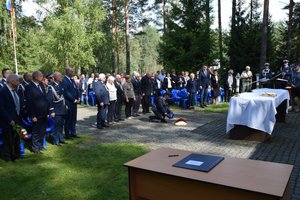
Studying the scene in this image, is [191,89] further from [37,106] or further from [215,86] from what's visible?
[37,106]

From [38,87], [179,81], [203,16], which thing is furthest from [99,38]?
[38,87]

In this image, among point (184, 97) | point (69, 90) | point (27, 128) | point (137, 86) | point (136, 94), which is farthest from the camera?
point (184, 97)

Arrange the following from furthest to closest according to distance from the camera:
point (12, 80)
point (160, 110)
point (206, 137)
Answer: point (160, 110)
point (206, 137)
point (12, 80)

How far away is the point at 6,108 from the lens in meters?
6.34

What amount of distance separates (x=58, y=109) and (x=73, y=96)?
2.59ft

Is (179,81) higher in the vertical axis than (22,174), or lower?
higher

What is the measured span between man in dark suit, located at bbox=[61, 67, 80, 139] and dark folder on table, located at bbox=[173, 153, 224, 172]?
6099mm

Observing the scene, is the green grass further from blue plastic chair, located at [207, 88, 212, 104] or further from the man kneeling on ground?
blue plastic chair, located at [207, 88, 212, 104]

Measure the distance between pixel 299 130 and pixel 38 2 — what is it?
29.8 metres

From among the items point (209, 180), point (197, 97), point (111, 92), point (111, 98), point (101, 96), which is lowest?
point (197, 97)

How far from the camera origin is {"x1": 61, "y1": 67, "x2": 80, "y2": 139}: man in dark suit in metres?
8.51

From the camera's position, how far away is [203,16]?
64.8 feet

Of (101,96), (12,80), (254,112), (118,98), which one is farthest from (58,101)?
(254,112)

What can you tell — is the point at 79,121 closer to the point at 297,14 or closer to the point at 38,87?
the point at 38,87
